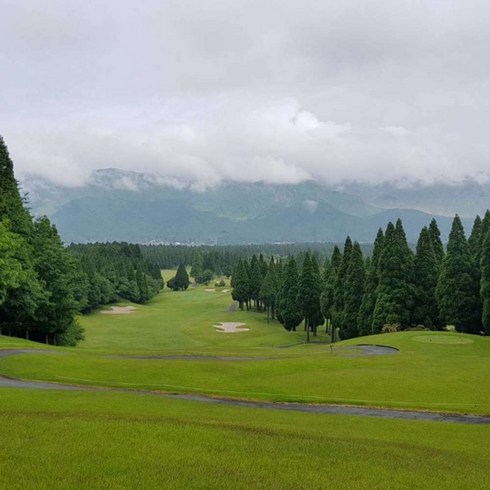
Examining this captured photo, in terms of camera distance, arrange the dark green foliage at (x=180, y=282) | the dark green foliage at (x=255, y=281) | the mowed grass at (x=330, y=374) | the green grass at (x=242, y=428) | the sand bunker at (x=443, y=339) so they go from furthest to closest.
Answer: the dark green foliage at (x=180, y=282) → the dark green foliage at (x=255, y=281) → the sand bunker at (x=443, y=339) → the mowed grass at (x=330, y=374) → the green grass at (x=242, y=428)

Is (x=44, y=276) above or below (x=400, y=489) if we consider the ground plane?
above

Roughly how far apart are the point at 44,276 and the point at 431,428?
50.8 metres

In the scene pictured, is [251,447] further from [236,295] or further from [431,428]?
[236,295]

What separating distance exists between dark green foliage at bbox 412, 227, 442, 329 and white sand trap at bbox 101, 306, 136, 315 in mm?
69390

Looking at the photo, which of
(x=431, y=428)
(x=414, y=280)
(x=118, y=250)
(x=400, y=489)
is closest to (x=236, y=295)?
(x=414, y=280)

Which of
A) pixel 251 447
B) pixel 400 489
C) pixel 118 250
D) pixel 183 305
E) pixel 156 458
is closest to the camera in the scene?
pixel 400 489

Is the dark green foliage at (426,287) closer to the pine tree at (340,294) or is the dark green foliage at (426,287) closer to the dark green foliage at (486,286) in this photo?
the dark green foliage at (486,286)

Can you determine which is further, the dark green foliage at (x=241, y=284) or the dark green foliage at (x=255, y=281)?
the dark green foliage at (x=241, y=284)

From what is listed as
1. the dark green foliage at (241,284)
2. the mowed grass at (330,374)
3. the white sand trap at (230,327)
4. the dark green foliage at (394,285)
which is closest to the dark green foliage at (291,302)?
the white sand trap at (230,327)

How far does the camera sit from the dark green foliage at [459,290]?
64.4 metres

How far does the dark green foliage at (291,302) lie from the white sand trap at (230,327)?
7.80m

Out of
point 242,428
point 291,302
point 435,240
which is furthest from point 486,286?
point 242,428

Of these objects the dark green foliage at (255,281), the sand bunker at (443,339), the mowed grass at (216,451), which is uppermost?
the dark green foliage at (255,281)

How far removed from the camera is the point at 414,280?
70.4m
